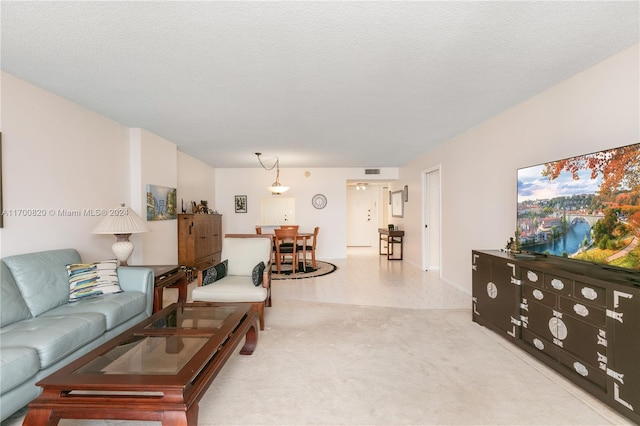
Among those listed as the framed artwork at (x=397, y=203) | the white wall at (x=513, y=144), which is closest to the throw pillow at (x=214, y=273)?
the white wall at (x=513, y=144)

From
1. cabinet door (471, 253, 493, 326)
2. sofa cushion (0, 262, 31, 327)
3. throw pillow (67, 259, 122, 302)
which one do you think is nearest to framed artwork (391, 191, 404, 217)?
cabinet door (471, 253, 493, 326)

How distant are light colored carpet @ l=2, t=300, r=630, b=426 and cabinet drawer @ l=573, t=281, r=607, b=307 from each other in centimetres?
62

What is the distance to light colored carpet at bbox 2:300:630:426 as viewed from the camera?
1.76 m

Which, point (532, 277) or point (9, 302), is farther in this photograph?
point (532, 277)

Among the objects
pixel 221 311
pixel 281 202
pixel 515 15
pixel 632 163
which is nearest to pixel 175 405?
pixel 221 311

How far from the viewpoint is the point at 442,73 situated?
97.1 inches

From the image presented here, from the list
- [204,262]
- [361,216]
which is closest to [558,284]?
[204,262]

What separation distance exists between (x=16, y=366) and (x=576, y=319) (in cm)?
337

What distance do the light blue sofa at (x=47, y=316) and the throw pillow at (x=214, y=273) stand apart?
0.52m

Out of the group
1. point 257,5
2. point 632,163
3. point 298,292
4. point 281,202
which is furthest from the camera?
point 281,202

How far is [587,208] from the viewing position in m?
2.21

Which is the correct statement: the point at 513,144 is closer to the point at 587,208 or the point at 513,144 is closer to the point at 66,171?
the point at 587,208

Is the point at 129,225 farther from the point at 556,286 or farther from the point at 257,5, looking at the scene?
the point at 556,286

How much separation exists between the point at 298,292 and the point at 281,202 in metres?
3.58
